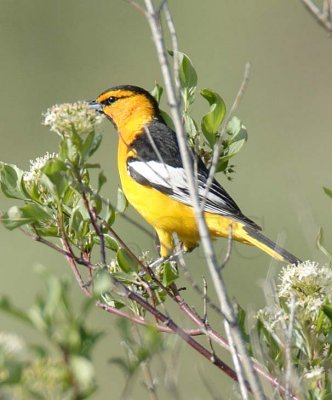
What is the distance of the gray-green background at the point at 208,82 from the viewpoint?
8.20 m

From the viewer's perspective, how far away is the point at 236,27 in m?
10.8

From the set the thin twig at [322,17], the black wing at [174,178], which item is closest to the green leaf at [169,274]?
the thin twig at [322,17]

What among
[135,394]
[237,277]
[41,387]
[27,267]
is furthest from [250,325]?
[27,267]

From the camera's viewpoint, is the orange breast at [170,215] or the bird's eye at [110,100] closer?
the orange breast at [170,215]

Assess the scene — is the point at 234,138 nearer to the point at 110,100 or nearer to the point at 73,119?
the point at 73,119

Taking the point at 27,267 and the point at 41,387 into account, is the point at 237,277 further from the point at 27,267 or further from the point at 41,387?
the point at 41,387

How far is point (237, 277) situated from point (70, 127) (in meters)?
5.08

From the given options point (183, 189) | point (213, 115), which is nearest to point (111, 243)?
point (213, 115)

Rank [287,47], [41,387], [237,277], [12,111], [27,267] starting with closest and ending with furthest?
[41,387] < [237,277] < [27,267] < [12,111] < [287,47]

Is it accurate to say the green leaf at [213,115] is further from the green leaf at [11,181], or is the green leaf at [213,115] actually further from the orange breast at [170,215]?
the orange breast at [170,215]

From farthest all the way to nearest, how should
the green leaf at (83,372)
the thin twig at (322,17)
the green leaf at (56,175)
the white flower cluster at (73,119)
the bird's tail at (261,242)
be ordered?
the bird's tail at (261,242) → the white flower cluster at (73,119) → the green leaf at (56,175) → the thin twig at (322,17) → the green leaf at (83,372)

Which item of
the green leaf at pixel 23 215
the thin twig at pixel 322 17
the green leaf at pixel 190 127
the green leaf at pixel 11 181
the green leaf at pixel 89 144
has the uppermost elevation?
the thin twig at pixel 322 17

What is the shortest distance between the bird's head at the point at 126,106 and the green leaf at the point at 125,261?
6.33ft

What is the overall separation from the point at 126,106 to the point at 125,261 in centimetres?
205
